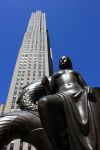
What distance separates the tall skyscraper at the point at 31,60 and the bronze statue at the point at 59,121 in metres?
52.2

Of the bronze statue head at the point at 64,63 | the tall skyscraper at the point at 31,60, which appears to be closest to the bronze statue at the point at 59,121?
the bronze statue head at the point at 64,63

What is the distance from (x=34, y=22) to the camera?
317 feet

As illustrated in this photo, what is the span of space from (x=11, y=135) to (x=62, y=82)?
5.13ft

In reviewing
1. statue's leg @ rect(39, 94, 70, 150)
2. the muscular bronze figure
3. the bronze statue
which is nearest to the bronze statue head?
the bronze statue

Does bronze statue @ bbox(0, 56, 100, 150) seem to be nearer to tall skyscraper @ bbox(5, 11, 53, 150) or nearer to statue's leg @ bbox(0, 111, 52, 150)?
statue's leg @ bbox(0, 111, 52, 150)

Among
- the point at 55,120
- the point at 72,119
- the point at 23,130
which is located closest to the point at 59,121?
the point at 55,120

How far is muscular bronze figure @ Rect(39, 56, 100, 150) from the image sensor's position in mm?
4650

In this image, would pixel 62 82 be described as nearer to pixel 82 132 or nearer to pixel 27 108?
pixel 27 108

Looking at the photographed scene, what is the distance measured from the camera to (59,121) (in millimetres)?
5039

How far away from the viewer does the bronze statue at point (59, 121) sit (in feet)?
15.5

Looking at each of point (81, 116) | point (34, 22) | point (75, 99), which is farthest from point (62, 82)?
point (34, 22)

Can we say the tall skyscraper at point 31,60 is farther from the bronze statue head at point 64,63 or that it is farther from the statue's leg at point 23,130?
the statue's leg at point 23,130

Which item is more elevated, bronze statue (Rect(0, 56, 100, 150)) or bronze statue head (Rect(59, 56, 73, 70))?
bronze statue head (Rect(59, 56, 73, 70))

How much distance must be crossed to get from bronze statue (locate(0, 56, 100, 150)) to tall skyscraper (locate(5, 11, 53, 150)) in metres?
52.2
